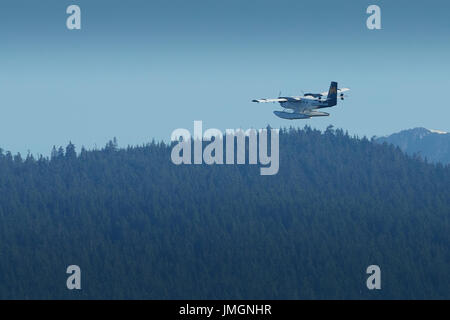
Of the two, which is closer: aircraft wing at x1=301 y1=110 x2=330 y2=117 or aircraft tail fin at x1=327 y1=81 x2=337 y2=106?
aircraft wing at x1=301 y1=110 x2=330 y2=117

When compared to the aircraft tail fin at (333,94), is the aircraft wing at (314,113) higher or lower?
lower

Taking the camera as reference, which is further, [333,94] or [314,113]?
[333,94]

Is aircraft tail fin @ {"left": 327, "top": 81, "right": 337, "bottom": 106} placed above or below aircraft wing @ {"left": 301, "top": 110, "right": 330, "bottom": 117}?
above

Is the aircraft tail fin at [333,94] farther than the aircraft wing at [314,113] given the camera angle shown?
Yes
